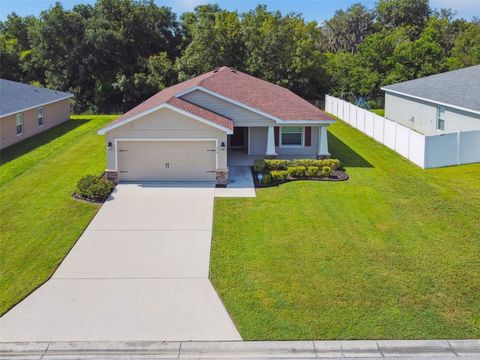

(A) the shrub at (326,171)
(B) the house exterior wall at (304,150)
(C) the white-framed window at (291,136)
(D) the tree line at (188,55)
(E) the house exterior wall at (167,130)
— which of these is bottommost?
(A) the shrub at (326,171)

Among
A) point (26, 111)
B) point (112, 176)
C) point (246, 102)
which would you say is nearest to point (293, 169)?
point (246, 102)

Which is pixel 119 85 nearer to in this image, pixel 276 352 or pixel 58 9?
pixel 58 9

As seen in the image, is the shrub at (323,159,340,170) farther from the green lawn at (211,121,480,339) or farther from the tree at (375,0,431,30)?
the tree at (375,0,431,30)

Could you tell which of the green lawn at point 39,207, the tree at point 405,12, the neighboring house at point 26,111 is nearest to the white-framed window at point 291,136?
the green lawn at point 39,207

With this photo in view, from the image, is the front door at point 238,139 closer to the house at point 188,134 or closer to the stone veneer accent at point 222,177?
the house at point 188,134

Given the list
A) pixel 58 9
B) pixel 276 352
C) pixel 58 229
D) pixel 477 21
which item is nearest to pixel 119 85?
pixel 58 9
